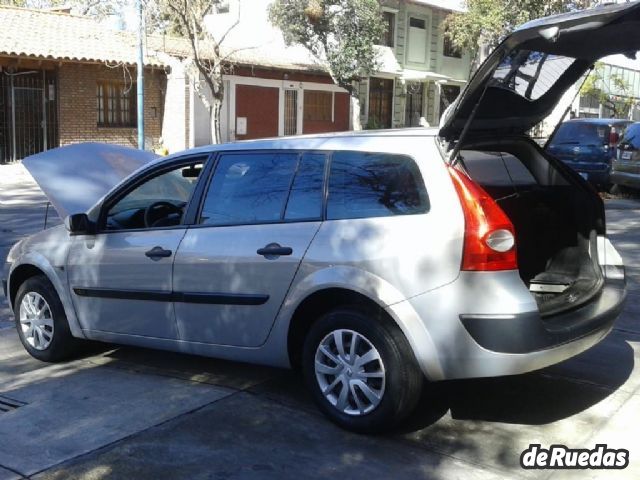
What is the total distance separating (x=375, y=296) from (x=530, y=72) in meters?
1.76

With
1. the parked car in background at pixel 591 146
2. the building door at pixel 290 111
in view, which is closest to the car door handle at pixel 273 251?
the parked car in background at pixel 591 146

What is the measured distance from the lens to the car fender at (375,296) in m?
3.82

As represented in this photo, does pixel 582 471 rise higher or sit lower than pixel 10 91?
lower

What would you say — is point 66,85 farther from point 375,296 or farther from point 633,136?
point 375,296

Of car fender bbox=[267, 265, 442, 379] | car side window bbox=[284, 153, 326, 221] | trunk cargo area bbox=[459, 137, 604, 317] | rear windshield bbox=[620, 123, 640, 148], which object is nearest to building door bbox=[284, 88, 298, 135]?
rear windshield bbox=[620, 123, 640, 148]

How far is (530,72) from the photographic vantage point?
4551 millimetres

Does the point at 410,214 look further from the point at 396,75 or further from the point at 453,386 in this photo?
the point at 396,75

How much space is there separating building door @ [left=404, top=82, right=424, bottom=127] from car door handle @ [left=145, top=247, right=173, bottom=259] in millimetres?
29798

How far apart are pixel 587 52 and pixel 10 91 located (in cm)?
1916

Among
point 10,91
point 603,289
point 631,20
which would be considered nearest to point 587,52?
point 631,20

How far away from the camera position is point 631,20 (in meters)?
3.82

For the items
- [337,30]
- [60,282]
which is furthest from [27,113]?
[60,282]

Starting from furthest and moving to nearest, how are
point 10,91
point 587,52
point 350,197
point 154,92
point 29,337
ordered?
point 154,92 → point 10,91 → point 29,337 → point 587,52 → point 350,197

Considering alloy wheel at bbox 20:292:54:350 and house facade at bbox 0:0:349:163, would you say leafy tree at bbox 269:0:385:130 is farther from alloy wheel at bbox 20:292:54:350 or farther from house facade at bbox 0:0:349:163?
alloy wheel at bbox 20:292:54:350
